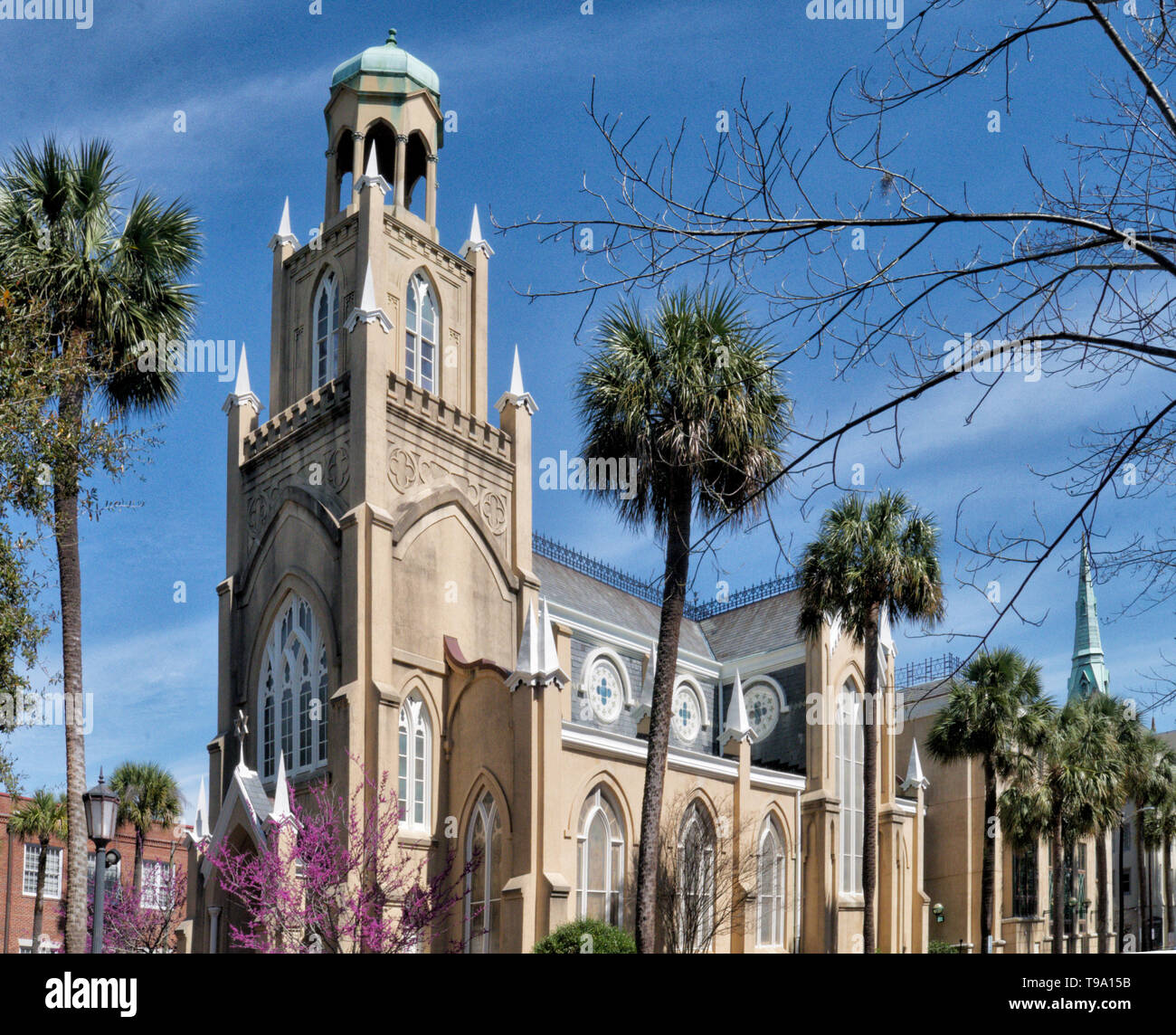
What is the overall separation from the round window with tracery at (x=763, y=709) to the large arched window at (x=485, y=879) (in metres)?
15.8

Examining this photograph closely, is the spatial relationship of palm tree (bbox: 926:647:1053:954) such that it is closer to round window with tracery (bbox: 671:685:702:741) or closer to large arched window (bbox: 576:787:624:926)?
round window with tracery (bbox: 671:685:702:741)

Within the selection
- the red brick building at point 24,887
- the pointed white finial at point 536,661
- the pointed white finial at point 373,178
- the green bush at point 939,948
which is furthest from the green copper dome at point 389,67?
the red brick building at point 24,887

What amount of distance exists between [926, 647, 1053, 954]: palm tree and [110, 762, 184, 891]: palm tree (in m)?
33.8

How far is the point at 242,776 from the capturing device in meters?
30.3

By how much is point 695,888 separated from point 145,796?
32673 millimetres

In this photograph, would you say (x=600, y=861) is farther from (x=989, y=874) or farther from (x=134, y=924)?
(x=134, y=924)

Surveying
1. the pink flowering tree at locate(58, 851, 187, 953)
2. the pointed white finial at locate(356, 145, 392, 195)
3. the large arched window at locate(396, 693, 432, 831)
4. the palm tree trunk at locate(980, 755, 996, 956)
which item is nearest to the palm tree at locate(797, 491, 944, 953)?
the palm tree trunk at locate(980, 755, 996, 956)

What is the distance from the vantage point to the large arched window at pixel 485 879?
2872 centimetres

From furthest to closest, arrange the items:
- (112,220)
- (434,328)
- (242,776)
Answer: (434,328), (242,776), (112,220)

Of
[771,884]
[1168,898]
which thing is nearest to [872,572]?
[771,884]

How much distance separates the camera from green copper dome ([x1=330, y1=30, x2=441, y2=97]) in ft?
122
